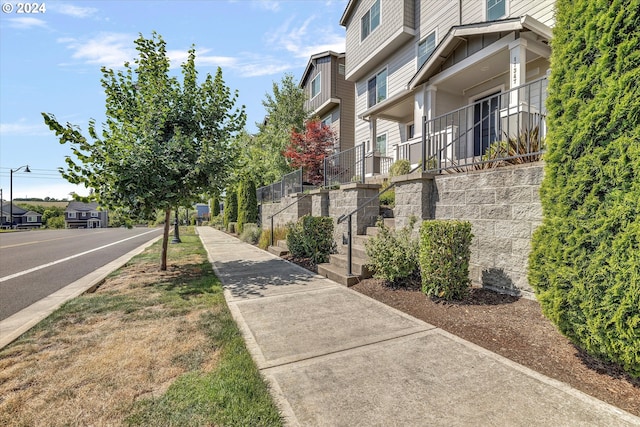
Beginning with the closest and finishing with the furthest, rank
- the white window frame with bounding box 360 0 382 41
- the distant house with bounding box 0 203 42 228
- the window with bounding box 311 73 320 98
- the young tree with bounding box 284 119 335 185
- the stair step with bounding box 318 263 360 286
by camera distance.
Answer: the stair step with bounding box 318 263 360 286
the white window frame with bounding box 360 0 382 41
the young tree with bounding box 284 119 335 185
the window with bounding box 311 73 320 98
the distant house with bounding box 0 203 42 228

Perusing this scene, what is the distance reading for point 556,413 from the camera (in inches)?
76.0

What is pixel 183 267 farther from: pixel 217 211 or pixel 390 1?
pixel 217 211

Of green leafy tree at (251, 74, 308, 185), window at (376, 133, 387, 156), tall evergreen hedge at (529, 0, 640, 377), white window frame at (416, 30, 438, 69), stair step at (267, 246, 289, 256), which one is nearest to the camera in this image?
tall evergreen hedge at (529, 0, 640, 377)

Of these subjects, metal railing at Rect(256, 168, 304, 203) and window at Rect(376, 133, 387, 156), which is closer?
metal railing at Rect(256, 168, 304, 203)

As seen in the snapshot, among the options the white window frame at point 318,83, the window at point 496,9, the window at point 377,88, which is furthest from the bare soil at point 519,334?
the white window frame at point 318,83

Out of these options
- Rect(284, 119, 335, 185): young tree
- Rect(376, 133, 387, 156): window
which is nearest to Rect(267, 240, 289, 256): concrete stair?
Rect(284, 119, 335, 185): young tree

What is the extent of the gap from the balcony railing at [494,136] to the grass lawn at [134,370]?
4261 millimetres

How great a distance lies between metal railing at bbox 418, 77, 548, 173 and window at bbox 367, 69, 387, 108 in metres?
3.87

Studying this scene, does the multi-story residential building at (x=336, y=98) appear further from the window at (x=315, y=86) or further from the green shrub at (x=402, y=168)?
the green shrub at (x=402, y=168)

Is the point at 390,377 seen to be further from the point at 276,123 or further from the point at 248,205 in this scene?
the point at 276,123

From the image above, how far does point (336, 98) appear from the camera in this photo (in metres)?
17.7

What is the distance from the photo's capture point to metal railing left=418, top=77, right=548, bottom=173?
4.37 metres

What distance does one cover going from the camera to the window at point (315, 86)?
19.3 meters

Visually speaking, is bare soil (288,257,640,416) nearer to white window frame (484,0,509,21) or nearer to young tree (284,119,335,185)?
white window frame (484,0,509,21)
